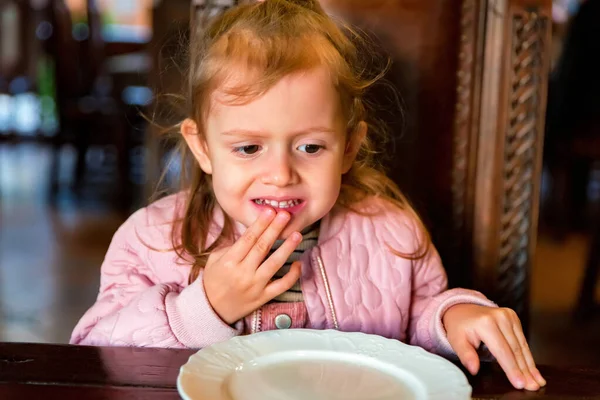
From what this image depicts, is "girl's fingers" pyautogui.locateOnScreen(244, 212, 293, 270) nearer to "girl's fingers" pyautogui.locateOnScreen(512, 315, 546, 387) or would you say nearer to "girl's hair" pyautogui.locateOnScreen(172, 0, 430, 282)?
"girl's hair" pyautogui.locateOnScreen(172, 0, 430, 282)

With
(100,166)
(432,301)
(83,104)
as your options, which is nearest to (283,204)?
(432,301)

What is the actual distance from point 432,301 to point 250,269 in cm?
27

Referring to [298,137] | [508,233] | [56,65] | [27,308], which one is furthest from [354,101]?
[56,65]

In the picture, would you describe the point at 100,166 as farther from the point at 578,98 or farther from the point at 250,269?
the point at 250,269

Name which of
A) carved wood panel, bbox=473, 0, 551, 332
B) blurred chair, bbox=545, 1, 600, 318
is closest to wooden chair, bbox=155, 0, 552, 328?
carved wood panel, bbox=473, 0, 551, 332

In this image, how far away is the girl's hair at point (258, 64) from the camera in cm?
79

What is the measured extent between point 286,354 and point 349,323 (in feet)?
0.90

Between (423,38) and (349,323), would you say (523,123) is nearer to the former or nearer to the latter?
(423,38)

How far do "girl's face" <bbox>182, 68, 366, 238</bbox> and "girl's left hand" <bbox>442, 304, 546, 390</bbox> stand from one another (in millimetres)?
204

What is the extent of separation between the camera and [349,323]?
35.5 inches

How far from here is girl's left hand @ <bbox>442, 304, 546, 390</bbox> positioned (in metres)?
0.63

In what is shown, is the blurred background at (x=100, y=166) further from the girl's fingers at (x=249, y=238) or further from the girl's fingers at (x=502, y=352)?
the girl's fingers at (x=502, y=352)

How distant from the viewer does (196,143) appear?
2.95 feet

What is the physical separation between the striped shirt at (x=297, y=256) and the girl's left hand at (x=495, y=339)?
0.20m
